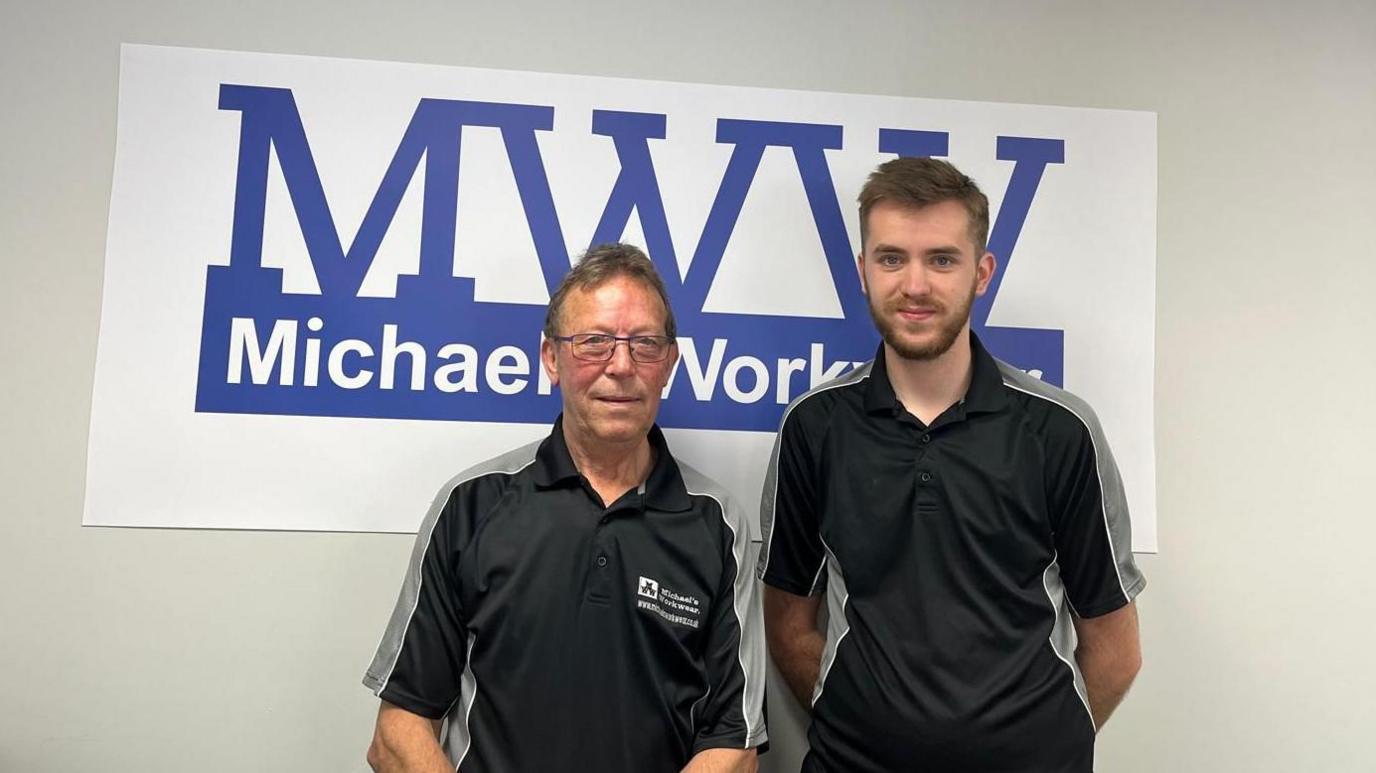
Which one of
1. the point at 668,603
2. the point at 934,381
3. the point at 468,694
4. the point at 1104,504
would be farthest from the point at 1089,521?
the point at 468,694

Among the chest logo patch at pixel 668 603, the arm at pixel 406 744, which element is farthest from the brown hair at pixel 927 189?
the arm at pixel 406 744

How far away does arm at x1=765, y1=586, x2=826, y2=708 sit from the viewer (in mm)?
1559

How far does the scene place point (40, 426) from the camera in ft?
5.52

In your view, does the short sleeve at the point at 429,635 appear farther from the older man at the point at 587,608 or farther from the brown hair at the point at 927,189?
the brown hair at the point at 927,189

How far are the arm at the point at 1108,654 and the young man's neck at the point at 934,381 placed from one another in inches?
17.8

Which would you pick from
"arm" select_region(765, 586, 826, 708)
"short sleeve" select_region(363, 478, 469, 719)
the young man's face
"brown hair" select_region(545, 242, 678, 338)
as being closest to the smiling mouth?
the young man's face

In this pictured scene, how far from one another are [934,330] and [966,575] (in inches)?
15.6

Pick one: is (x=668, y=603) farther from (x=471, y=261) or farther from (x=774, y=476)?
(x=471, y=261)

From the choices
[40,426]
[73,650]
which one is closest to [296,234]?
Answer: [40,426]

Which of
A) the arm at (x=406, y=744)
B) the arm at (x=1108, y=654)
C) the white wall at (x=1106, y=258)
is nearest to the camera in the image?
the arm at (x=406, y=744)

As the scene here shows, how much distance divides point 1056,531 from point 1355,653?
948 mm

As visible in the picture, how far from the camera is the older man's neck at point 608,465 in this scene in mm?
1347

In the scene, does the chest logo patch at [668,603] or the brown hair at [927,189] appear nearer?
the chest logo patch at [668,603]

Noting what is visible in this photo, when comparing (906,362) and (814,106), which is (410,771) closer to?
(906,362)
